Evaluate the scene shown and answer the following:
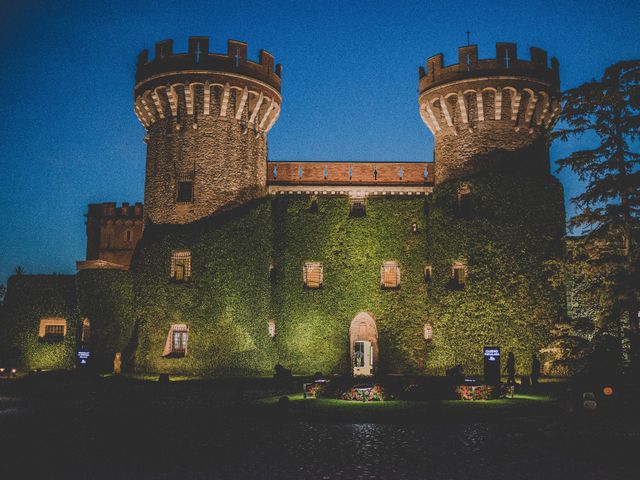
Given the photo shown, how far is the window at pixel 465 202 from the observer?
99.5 feet

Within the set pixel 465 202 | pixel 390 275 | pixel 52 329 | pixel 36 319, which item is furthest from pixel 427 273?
pixel 36 319

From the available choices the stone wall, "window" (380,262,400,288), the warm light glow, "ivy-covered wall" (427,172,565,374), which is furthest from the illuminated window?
the stone wall

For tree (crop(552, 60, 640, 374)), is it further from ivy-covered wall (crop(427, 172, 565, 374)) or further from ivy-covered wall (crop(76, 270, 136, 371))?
ivy-covered wall (crop(76, 270, 136, 371))

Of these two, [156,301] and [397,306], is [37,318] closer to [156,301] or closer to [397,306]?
[156,301]

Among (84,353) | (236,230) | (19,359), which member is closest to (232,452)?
(84,353)

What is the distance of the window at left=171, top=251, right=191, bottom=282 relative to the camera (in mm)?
30438

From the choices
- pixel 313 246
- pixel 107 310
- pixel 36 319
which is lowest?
pixel 36 319

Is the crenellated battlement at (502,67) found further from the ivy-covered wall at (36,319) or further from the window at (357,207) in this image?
the ivy-covered wall at (36,319)

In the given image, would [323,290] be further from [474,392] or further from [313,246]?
[474,392]

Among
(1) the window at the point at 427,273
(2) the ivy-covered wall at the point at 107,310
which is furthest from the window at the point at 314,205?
(2) the ivy-covered wall at the point at 107,310

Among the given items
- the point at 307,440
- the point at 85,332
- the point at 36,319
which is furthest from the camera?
the point at 85,332

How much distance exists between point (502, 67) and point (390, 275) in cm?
1202

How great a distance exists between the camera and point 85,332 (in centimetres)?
3306

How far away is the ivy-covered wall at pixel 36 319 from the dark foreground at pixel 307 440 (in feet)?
37.3
